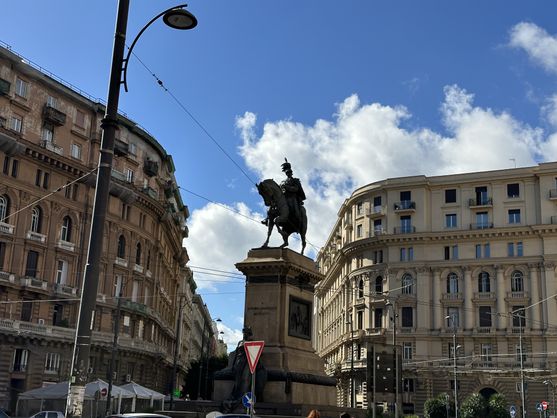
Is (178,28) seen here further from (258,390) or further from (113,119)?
(258,390)

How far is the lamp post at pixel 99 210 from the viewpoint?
943 cm

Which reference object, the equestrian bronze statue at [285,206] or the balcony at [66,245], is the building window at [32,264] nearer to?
the balcony at [66,245]

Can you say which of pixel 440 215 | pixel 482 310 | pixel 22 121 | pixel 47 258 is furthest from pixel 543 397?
pixel 22 121

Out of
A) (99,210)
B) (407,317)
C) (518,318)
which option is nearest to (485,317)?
(518,318)

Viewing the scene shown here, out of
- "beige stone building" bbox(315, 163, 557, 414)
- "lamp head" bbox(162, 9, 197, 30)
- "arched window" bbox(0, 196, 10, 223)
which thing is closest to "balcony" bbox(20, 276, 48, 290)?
"arched window" bbox(0, 196, 10, 223)

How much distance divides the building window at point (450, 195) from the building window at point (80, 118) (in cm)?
3955

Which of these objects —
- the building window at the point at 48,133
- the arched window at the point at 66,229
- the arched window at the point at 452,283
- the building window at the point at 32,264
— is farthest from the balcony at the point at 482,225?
the building window at the point at 32,264

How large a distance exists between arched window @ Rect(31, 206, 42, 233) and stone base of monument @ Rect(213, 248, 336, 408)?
37792 mm

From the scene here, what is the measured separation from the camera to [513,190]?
72.8m

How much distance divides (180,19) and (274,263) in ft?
32.3

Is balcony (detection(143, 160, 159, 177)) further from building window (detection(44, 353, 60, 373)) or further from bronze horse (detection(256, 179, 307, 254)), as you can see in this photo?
bronze horse (detection(256, 179, 307, 254))

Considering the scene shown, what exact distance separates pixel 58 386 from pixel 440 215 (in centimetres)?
5195

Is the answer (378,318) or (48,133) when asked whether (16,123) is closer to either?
(48,133)

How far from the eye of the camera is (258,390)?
18062 millimetres
